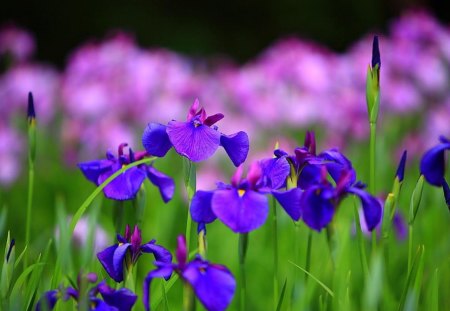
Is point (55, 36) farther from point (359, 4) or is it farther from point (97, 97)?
point (97, 97)

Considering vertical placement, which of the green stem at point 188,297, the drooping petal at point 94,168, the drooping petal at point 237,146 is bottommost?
the green stem at point 188,297

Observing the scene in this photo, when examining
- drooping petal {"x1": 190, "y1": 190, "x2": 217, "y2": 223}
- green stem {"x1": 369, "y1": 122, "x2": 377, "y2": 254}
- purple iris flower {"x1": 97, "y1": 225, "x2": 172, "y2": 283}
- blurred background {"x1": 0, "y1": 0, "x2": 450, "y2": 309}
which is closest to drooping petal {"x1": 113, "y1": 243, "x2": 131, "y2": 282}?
purple iris flower {"x1": 97, "y1": 225, "x2": 172, "y2": 283}

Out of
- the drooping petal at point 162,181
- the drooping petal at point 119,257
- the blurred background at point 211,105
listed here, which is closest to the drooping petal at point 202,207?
the drooping petal at point 119,257

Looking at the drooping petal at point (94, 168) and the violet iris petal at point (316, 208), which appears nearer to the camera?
the violet iris petal at point (316, 208)

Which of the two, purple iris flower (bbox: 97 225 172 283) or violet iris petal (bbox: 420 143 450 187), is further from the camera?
violet iris petal (bbox: 420 143 450 187)

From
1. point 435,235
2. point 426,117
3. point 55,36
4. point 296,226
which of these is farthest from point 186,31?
point 296,226

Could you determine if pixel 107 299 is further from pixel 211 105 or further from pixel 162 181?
pixel 211 105

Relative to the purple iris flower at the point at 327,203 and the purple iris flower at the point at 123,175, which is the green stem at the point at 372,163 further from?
the purple iris flower at the point at 123,175

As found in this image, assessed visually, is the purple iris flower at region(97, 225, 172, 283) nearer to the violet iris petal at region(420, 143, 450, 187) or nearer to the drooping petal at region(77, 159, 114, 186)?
the drooping petal at region(77, 159, 114, 186)
